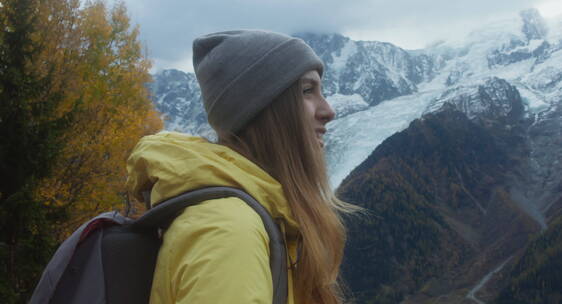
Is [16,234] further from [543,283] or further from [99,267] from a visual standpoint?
[543,283]

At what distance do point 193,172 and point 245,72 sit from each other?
2.00 ft

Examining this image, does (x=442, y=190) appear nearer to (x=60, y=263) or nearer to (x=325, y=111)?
(x=325, y=111)

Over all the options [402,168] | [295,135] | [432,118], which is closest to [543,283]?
[402,168]

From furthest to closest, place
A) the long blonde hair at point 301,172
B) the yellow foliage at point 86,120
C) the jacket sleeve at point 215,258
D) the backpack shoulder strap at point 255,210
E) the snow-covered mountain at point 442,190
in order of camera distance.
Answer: the snow-covered mountain at point 442,190
the yellow foliage at point 86,120
the long blonde hair at point 301,172
the backpack shoulder strap at point 255,210
the jacket sleeve at point 215,258

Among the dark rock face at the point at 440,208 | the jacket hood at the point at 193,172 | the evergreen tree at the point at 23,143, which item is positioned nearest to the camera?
the jacket hood at the point at 193,172

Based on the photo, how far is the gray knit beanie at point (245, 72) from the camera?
6.37ft

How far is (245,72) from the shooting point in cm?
196

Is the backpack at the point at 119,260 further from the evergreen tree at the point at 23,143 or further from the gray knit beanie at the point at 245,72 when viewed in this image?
the evergreen tree at the point at 23,143

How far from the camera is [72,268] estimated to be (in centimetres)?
149

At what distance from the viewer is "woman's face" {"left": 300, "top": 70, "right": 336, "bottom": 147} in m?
2.07

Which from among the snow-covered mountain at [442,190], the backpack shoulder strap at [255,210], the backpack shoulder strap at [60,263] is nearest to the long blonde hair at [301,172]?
the backpack shoulder strap at [255,210]

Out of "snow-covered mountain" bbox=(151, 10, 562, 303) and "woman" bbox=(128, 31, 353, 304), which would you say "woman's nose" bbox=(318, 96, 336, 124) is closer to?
"woman" bbox=(128, 31, 353, 304)

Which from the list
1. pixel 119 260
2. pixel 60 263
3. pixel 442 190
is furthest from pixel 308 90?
pixel 442 190

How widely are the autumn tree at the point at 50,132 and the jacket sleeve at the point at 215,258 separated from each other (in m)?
9.40
